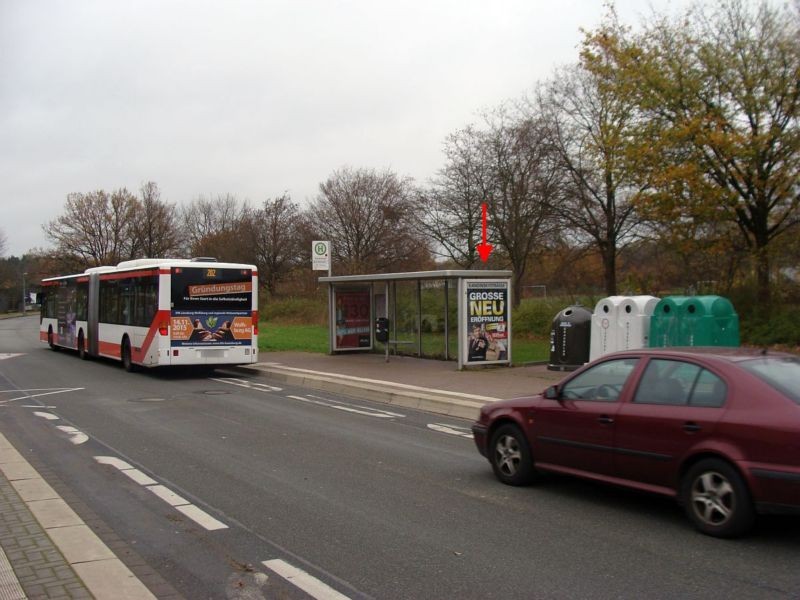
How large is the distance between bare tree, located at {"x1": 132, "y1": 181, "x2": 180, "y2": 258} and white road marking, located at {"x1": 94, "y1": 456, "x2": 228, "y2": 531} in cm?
5864

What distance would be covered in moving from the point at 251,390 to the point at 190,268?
12.3ft

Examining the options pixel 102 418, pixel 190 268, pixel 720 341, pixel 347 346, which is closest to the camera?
pixel 102 418

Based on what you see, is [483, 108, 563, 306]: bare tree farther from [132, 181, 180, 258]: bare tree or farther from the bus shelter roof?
[132, 181, 180, 258]: bare tree

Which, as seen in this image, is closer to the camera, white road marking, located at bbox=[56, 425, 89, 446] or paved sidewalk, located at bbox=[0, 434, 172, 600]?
paved sidewalk, located at bbox=[0, 434, 172, 600]

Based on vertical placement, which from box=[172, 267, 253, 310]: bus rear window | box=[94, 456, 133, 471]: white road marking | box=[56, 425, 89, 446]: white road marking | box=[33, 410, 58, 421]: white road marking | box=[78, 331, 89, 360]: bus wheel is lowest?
Result: box=[94, 456, 133, 471]: white road marking

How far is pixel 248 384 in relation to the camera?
16953 mm

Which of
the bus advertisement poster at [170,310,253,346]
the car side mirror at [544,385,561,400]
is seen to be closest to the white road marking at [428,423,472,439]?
the car side mirror at [544,385,561,400]

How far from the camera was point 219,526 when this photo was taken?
19.4ft

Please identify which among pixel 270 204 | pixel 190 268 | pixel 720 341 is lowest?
pixel 720 341

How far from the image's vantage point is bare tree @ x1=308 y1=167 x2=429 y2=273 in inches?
1934

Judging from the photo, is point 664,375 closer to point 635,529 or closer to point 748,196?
point 635,529

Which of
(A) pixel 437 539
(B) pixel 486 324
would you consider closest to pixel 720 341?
(B) pixel 486 324

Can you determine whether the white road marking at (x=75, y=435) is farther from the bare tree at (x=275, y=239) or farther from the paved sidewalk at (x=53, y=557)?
the bare tree at (x=275, y=239)

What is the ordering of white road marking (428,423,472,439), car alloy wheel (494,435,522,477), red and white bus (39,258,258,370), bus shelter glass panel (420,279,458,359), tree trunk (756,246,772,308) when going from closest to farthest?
car alloy wheel (494,435,522,477)
white road marking (428,423,472,439)
red and white bus (39,258,258,370)
bus shelter glass panel (420,279,458,359)
tree trunk (756,246,772,308)
